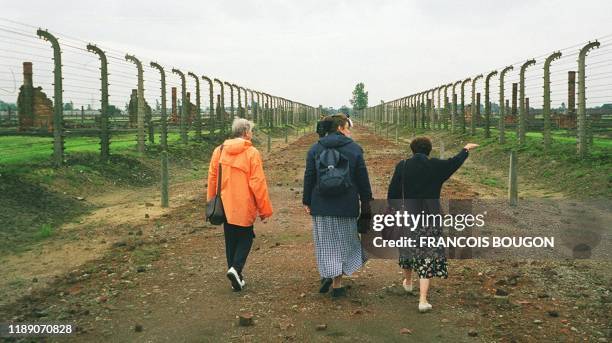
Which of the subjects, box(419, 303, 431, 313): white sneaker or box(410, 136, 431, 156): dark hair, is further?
box(410, 136, 431, 156): dark hair

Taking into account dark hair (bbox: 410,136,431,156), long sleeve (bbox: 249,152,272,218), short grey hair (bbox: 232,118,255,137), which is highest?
short grey hair (bbox: 232,118,255,137)

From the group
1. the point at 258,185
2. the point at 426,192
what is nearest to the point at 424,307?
the point at 426,192

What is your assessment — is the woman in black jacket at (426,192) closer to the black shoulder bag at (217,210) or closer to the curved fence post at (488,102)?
the black shoulder bag at (217,210)

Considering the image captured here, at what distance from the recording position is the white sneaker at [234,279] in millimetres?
5410

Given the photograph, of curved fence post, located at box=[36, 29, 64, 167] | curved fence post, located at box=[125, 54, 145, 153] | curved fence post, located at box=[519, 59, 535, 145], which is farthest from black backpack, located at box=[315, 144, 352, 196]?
curved fence post, located at box=[519, 59, 535, 145]

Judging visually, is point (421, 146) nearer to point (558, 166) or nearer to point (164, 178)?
point (164, 178)

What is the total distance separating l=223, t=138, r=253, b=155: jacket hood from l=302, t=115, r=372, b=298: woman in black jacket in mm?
715

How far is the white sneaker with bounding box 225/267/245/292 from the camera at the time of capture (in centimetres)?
541

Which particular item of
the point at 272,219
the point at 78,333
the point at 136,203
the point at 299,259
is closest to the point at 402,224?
the point at 299,259

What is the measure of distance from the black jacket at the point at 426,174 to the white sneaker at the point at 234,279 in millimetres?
1786

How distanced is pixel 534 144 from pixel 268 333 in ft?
47.2

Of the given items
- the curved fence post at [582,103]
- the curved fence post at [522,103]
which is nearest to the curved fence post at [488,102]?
the curved fence post at [522,103]

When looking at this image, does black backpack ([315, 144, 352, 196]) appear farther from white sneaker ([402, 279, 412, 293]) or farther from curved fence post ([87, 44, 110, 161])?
curved fence post ([87, 44, 110, 161])

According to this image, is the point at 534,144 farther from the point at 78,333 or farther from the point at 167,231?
the point at 78,333
